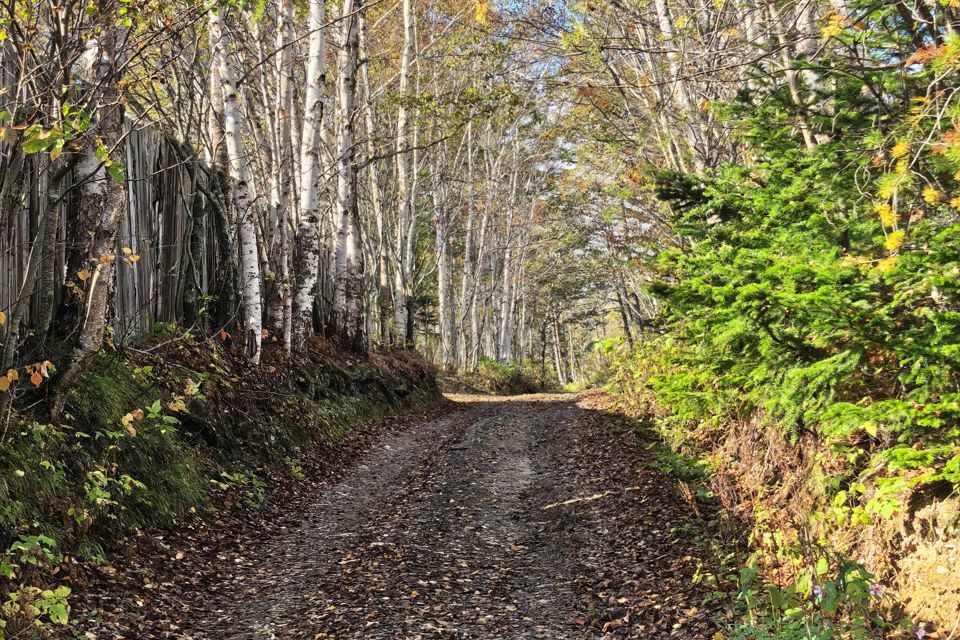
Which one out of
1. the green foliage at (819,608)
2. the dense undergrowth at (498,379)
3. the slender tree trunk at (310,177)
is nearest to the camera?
the green foliage at (819,608)

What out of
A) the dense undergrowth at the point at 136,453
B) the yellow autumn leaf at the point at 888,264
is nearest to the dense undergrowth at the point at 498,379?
the dense undergrowth at the point at 136,453

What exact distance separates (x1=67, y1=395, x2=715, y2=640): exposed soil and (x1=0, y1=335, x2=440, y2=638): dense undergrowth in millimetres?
366

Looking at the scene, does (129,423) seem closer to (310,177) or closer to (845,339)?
(845,339)

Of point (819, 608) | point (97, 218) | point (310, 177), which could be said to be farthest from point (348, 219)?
point (819, 608)

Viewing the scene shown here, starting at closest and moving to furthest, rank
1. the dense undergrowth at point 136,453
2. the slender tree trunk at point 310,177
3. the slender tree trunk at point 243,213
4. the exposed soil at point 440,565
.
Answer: the dense undergrowth at point 136,453 < the exposed soil at point 440,565 < the slender tree trunk at point 243,213 < the slender tree trunk at point 310,177

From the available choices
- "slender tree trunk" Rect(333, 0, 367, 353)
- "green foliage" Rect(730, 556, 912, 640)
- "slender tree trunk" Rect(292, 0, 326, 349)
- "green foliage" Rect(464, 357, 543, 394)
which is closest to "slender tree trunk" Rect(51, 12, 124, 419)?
"slender tree trunk" Rect(292, 0, 326, 349)

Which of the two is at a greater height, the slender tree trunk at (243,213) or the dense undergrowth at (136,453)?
the slender tree trunk at (243,213)

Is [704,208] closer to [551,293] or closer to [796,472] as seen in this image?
[796,472]

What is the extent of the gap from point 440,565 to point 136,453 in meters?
2.80

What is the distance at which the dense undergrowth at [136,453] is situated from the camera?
14.0 feet

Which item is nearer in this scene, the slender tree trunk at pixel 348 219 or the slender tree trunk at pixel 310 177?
the slender tree trunk at pixel 310 177

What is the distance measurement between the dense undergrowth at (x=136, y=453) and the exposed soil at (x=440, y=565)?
0.37 meters

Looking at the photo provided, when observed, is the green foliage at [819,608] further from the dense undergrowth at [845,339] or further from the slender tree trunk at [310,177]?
the slender tree trunk at [310,177]

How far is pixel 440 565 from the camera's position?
5656mm
